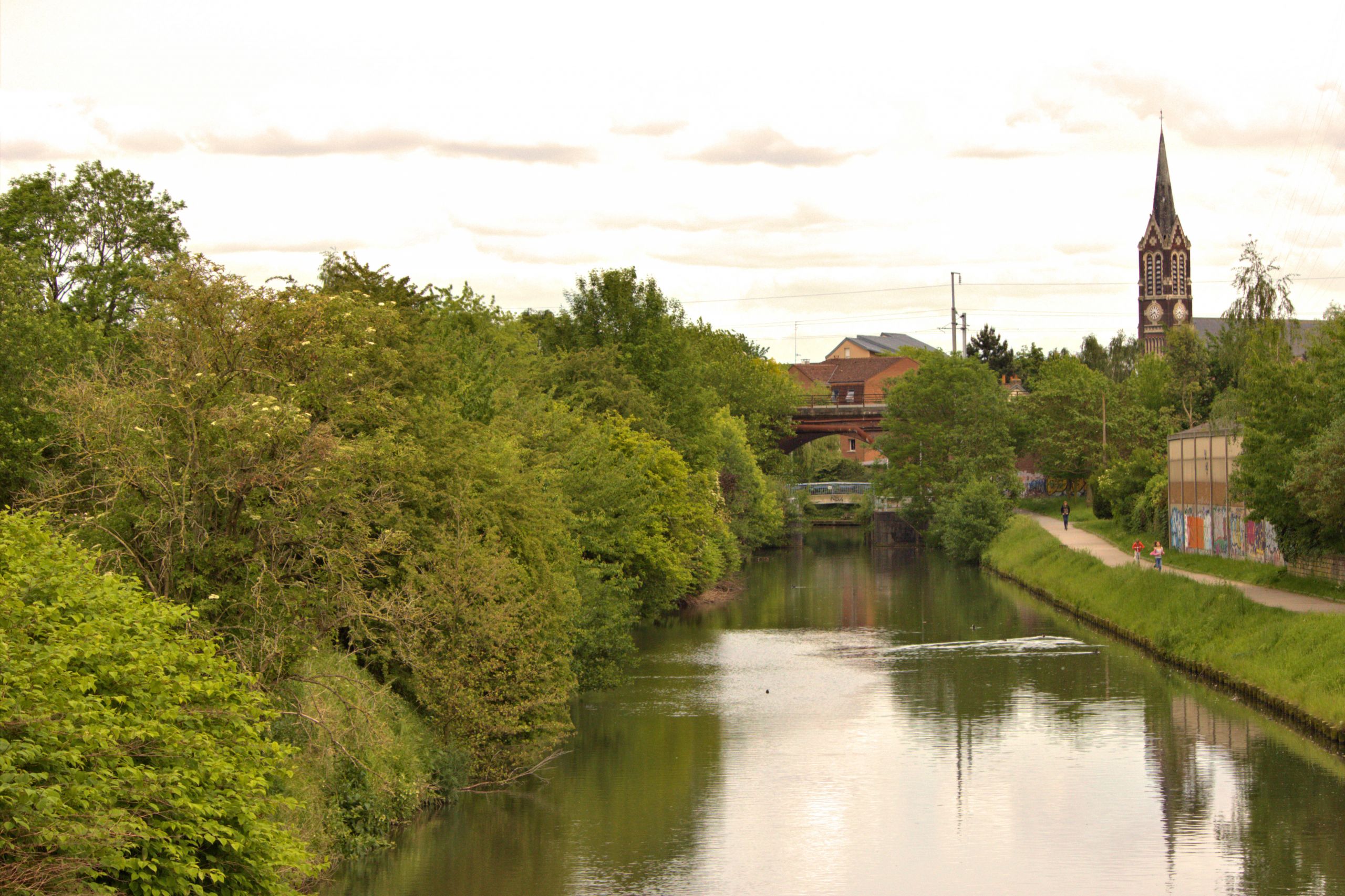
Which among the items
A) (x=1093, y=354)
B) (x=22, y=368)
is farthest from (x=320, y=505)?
(x=1093, y=354)

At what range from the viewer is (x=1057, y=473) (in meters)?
90.1

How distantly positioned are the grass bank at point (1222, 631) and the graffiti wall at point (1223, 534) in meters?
3.73

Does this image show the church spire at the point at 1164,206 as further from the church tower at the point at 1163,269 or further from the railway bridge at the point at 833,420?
the railway bridge at the point at 833,420

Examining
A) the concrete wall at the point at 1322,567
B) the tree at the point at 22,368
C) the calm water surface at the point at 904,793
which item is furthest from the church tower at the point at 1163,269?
the tree at the point at 22,368

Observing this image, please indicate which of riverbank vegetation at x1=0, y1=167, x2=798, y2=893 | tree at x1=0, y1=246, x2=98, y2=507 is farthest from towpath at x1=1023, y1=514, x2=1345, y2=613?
tree at x1=0, y1=246, x2=98, y2=507

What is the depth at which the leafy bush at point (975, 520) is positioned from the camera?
74312 mm

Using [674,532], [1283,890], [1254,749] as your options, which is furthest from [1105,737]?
[674,532]

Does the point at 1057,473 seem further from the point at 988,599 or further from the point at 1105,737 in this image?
the point at 1105,737

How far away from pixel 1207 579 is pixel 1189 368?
4430 cm

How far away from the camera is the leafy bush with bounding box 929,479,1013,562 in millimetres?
74312

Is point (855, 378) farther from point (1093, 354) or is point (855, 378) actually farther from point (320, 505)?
point (320, 505)

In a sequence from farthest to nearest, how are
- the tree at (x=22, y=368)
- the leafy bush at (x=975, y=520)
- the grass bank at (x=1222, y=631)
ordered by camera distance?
the leafy bush at (x=975, y=520) → the grass bank at (x=1222, y=631) → the tree at (x=22, y=368)

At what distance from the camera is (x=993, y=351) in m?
133

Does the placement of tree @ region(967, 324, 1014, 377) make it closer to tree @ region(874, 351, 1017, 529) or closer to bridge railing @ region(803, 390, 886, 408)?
bridge railing @ region(803, 390, 886, 408)
